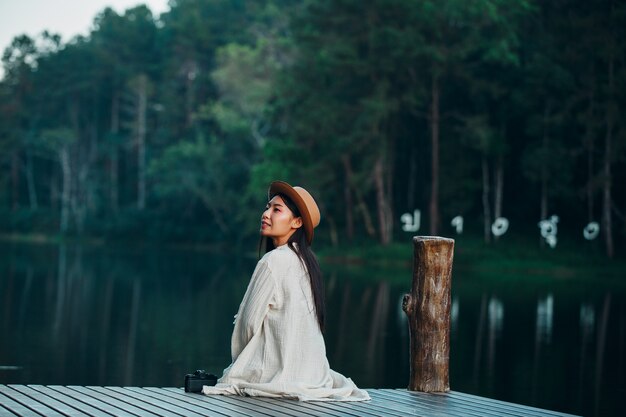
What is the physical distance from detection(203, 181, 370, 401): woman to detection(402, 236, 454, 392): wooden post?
Result: 1.16 meters

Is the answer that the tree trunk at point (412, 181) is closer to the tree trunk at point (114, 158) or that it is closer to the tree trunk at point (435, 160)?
the tree trunk at point (435, 160)

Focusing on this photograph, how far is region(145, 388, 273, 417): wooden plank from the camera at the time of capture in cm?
562

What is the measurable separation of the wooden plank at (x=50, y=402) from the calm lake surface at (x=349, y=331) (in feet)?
15.4

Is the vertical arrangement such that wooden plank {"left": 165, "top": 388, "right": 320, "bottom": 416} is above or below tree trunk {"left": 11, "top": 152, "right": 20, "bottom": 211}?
below

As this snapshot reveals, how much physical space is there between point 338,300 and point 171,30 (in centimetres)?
4012

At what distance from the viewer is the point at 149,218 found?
158 ft

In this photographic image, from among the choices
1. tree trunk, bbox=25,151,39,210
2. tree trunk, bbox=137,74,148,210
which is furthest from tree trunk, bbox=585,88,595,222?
tree trunk, bbox=25,151,39,210

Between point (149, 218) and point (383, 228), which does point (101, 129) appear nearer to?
point (149, 218)

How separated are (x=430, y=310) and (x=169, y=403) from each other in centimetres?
213

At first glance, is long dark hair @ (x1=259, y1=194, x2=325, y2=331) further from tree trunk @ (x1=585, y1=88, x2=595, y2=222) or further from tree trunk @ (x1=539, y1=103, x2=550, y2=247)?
tree trunk @ (x1=539, y1=103, x2=550, y2=247)

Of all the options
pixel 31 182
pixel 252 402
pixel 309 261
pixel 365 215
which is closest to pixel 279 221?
pixel 309 261

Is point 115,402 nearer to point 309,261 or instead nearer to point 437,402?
point 309,261

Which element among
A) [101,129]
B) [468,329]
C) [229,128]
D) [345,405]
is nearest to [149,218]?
[229,128]

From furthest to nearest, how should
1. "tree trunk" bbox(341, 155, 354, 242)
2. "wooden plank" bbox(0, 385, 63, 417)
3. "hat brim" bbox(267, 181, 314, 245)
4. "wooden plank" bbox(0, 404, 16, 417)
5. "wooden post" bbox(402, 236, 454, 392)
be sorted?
"tree trunk" bbox(341, 155, 354, 242) → "wooden post" bbox(402, 236, 454, 392) → "hat brim" bbox(267, 181, 314, 245) → "wooden plank" bbox(0, 385, 63, 417) → "wooden plank" bbox(0, 404, 16, 417)
